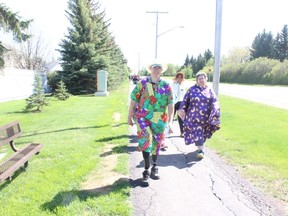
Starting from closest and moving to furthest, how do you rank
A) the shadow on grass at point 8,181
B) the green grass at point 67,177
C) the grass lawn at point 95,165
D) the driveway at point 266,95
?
the green grass at point 67,177, the grass lawn at point 95,165, the shadow on grass at point 8,181, the driveway at point 266,95

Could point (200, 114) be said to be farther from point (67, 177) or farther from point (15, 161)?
point (15, 161)

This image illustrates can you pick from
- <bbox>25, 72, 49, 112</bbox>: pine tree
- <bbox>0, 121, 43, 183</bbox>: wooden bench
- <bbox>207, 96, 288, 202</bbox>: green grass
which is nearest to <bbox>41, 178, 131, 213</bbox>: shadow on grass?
<bbox>0, 121, 43, 183</bbox>: wooden bench

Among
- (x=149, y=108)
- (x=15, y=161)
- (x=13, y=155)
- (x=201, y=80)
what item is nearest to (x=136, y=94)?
(x=149, y=108)

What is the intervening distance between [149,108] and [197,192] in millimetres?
1400

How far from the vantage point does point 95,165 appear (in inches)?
224

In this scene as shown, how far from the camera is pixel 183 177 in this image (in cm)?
516

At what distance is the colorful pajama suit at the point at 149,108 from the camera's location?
468cm

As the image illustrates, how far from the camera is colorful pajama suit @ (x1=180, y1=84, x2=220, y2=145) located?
6.19m

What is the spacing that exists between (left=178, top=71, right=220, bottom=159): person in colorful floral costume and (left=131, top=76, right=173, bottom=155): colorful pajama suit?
5.31ft

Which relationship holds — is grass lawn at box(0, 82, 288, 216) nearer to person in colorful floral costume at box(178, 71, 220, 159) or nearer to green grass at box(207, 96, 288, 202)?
green grass at box(207, 96, 288, 202)

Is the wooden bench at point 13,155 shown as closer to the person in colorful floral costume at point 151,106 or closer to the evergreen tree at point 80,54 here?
the person in colorful floral costume at point 151,106

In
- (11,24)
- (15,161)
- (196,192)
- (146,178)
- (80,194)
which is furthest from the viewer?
(11,24)

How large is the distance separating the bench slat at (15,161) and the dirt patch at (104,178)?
1028 millimetres

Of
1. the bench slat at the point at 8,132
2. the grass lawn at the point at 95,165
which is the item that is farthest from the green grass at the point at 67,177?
the bench slat at the point at 8,132
